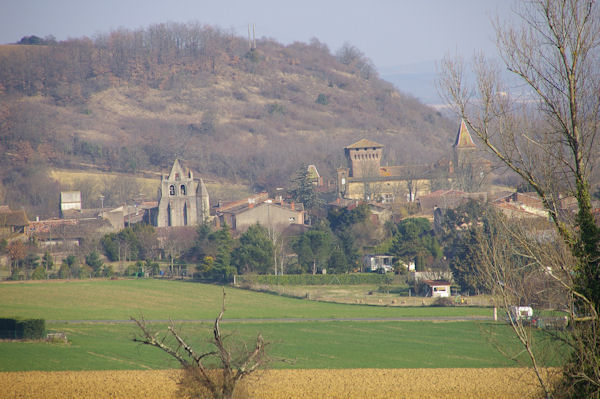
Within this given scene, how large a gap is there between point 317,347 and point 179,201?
147 feet

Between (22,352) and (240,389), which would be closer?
(240,389)

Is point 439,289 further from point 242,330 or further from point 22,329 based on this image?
point 22,329

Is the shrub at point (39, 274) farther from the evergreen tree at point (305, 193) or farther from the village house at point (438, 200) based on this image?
the evergreen tree at point (305, 193)

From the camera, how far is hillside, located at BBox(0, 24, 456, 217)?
352ft

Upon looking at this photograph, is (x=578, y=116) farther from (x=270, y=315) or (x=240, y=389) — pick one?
(x=270, y=315)

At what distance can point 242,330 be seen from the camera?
1036 inches

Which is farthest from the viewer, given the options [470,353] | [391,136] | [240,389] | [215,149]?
[391,136]

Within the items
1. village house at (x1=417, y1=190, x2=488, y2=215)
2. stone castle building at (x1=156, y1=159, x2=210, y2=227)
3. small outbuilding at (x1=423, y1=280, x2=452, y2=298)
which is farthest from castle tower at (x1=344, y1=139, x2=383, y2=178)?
small outbuilding at (x1=423, y1=280, x2=452, y2=298)

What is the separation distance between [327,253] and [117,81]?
107146 mm

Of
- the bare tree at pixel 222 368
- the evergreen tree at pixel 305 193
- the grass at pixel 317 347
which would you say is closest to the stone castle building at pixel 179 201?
the evergreen tree at pixel 305 193

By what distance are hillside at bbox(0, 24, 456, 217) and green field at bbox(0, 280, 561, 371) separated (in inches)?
2013

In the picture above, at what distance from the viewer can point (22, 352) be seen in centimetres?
2188

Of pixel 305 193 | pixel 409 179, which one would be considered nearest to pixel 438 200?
pixel 305 193

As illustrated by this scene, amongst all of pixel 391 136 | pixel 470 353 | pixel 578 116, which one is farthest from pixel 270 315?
pixel 391 136
